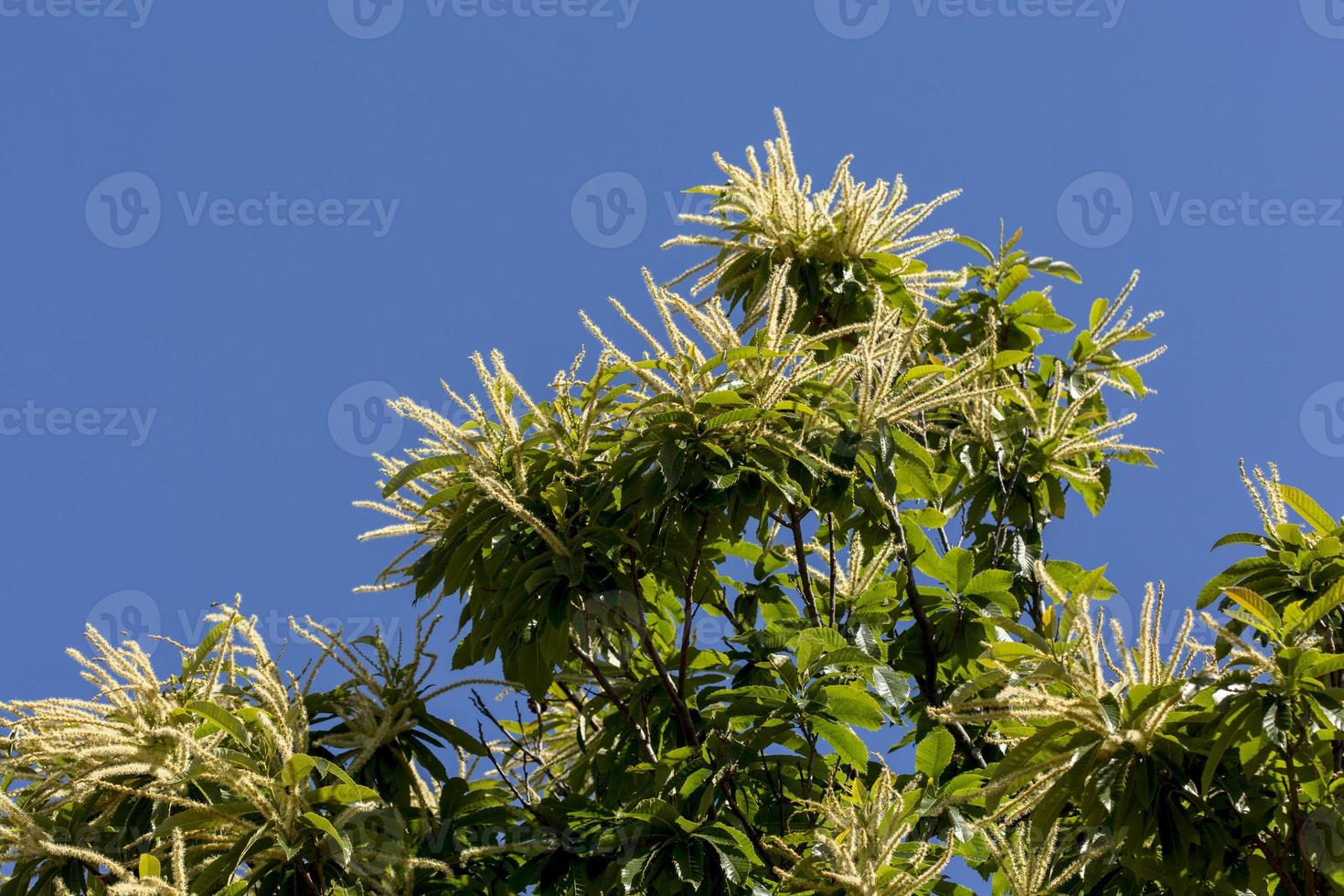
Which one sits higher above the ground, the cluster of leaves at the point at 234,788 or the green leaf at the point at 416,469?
the green leaf at the point at 416,469

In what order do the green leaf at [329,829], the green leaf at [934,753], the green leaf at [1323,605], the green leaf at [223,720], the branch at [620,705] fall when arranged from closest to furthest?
the green leaf at [1323,605]
the green leaf at [329,829]
the green leaf at [223,720]
the green leaf at [934,753]
the branch at [620,705]

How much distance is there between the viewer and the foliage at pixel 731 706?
3.65 metres

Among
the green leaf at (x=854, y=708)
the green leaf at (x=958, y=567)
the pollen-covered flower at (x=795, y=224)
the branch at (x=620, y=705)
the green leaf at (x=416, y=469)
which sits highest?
the pollen-covered flower at (x=795, y=224)

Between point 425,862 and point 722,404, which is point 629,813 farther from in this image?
point 722,404

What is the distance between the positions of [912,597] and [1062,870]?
1.05m

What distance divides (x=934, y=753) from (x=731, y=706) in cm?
66

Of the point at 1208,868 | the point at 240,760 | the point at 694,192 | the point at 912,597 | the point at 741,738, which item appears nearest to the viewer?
the point at 1208,868

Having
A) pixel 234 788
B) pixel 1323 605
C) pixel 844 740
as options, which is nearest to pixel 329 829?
pixel 234 788

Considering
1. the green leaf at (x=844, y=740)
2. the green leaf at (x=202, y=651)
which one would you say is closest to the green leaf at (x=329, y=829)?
the green leaf at (x=202, y=651)

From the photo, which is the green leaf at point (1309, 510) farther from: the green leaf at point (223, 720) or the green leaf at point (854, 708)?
the green leaf at point (223, 720)

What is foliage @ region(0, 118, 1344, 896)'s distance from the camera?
365cm

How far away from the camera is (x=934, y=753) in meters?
4.61

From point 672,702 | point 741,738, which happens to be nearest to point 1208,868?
point 741,738

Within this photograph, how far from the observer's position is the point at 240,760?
416cm
